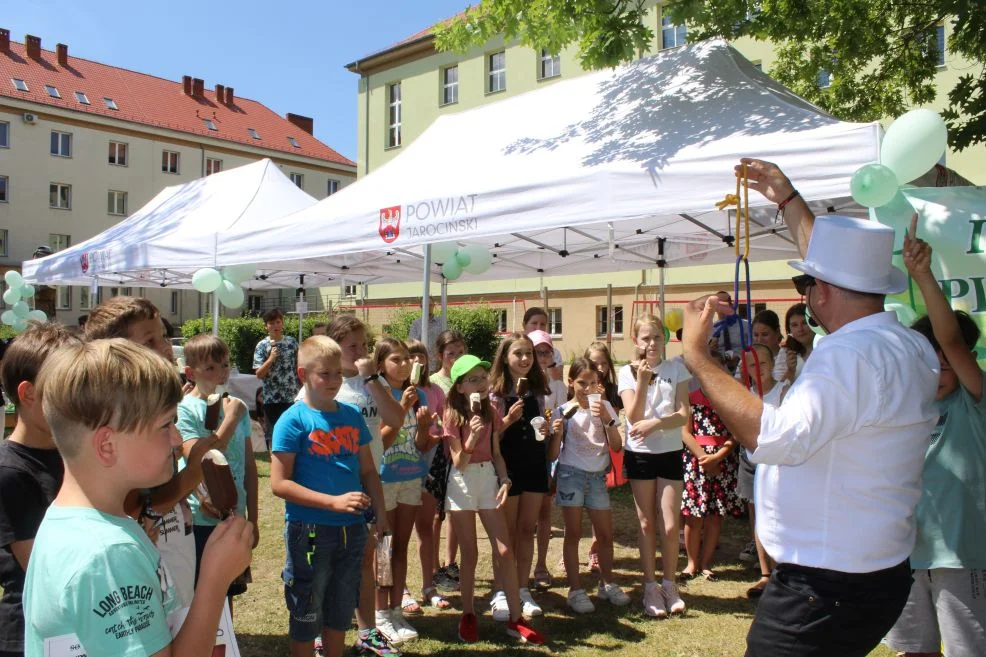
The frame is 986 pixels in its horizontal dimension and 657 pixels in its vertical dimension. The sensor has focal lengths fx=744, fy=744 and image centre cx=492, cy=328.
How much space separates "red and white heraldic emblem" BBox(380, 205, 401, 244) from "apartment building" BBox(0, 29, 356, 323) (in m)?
29.7

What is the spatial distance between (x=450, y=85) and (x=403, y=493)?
26.1 m

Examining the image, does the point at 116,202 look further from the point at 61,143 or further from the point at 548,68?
the point at 548,68

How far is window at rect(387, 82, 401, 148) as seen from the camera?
2997cm

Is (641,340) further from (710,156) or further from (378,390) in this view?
(378,390)

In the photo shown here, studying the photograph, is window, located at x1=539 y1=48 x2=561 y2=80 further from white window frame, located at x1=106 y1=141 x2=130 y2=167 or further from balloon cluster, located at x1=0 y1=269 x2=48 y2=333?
white window frame, located at x1=106 y1=141 x2=130 y2=167

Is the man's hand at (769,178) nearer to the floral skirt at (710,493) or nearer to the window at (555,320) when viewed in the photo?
the floral skirt at (710,493)

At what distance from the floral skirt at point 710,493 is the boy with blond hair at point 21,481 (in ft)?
13.4

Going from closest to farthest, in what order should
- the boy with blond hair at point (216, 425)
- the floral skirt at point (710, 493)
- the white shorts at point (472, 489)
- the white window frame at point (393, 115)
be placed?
the boy with blond hair at point (216, 425), the white shorts at point (472, 489), the floral skirt at point (710, 493), the white window frame at point (393, 115)

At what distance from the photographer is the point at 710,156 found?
172 inches

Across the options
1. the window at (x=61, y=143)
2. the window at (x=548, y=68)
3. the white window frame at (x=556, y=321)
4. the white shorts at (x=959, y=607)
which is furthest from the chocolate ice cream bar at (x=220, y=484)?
the window at (x=61, y=143)

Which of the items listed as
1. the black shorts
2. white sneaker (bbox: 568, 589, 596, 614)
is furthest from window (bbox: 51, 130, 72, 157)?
white sneaker (bbox: 568, 589, 596, 614)

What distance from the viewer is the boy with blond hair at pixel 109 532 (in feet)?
4.21

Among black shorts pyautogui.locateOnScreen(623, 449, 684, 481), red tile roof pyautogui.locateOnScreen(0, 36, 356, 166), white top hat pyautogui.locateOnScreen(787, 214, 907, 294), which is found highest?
red tile roof pyautogui.locateOnScreen(0, 36, 356, 166)

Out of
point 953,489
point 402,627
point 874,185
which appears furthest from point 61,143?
point 953,489
